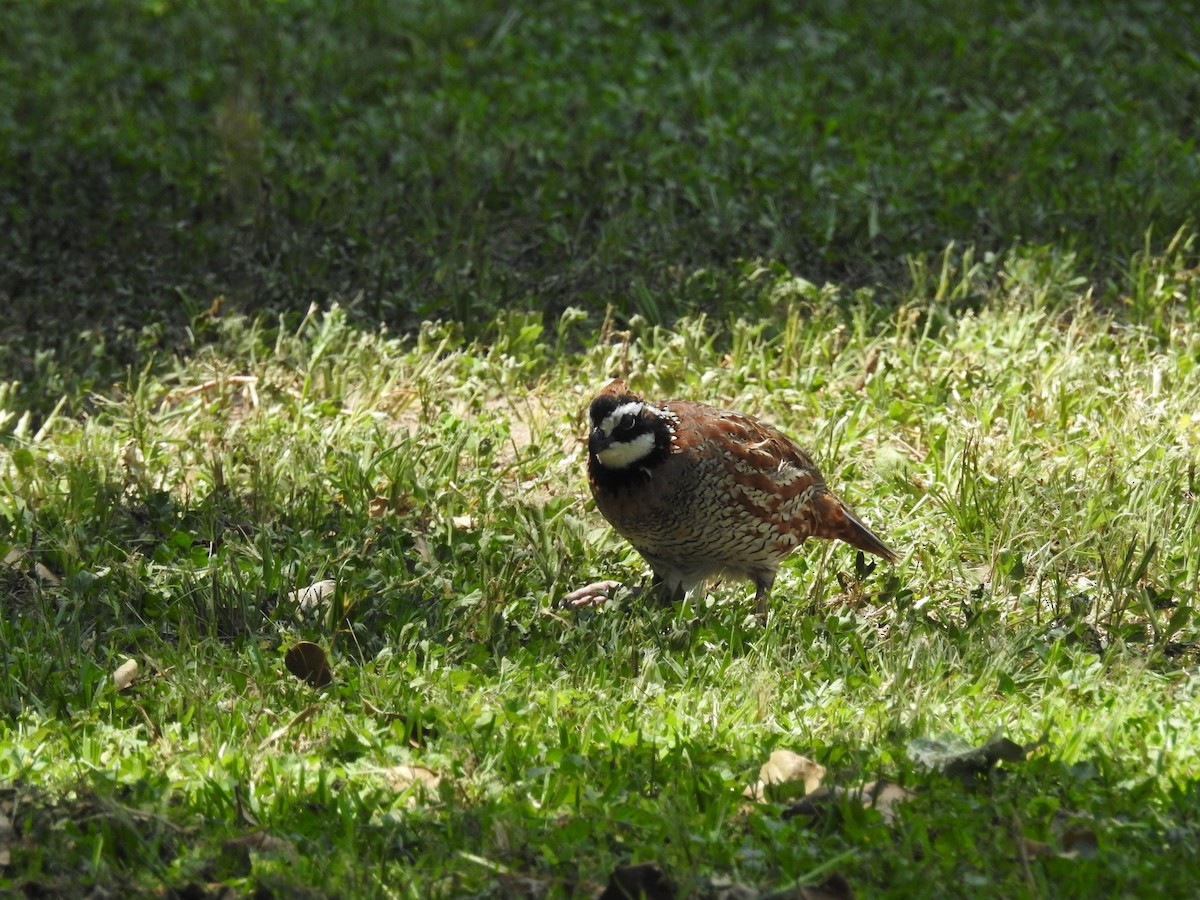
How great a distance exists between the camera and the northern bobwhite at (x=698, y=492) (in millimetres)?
5199

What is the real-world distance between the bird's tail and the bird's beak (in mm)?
841

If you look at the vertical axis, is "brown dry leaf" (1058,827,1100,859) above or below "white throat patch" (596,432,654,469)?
below

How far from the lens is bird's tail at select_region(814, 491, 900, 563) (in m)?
5.55

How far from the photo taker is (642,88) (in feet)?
31.8

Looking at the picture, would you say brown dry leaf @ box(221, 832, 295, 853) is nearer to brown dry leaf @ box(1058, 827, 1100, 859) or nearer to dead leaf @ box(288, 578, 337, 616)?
dead leaf @ box(288, 578, 337, 616)

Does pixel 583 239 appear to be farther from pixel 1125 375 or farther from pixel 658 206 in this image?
pixel 1125 375

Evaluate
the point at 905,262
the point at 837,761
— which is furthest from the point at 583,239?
the point at 837,761

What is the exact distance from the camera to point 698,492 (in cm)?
522

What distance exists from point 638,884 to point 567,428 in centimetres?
339

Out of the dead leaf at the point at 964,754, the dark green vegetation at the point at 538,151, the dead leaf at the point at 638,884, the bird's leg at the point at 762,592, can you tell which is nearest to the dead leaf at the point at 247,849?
the dead leaf at the point at 638,884

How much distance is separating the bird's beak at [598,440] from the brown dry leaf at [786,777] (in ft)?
4.60

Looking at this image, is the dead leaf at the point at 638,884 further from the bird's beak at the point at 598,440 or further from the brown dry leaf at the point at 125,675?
the bird's beak at the point at 598,440

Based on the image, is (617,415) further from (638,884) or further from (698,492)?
(638,884)

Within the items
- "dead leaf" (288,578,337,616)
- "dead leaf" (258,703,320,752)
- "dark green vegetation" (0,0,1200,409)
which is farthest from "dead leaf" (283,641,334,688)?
"dark green vegetation" (0,0,1200,409)
